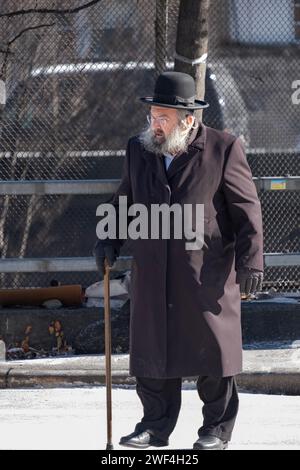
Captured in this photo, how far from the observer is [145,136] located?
6574mm

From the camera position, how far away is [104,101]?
9.95m

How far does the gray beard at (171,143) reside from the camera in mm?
6457

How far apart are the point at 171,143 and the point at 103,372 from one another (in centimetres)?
264

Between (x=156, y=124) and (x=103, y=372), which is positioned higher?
(x=156, y=124)

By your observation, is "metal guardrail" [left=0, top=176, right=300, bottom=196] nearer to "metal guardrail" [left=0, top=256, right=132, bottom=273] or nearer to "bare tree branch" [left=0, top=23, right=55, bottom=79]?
"metal guardrail" [left=0, top=256, right=132, bottom=273]

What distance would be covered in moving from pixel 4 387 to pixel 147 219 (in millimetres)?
2664

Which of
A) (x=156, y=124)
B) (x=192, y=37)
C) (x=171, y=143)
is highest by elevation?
(x=192, y=37)

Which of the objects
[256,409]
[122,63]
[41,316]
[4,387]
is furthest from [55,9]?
[256,409]

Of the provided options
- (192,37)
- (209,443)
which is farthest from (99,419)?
(192,37)

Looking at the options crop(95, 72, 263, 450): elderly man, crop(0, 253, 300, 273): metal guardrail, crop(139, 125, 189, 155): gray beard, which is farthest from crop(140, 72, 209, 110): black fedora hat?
crop(0, 253, 300, 273): metal guardrail

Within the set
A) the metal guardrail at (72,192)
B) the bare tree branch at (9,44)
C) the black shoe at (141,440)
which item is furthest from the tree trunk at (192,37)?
the black shoe at (141,440)

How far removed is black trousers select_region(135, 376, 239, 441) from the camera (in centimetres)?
650

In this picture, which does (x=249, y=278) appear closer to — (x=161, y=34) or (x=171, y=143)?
(x=171, y=143)
